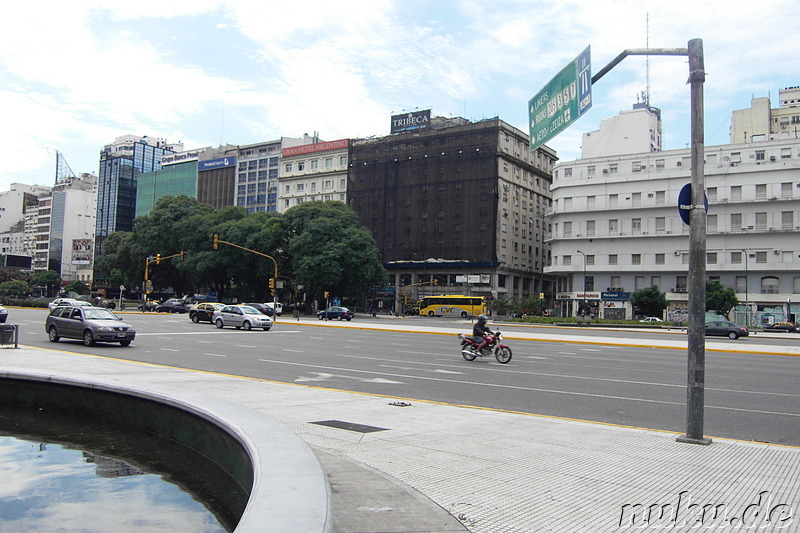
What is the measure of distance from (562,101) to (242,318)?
3004cm

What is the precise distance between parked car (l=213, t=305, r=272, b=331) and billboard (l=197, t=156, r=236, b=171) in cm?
9214

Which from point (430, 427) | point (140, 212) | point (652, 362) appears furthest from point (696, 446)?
point (140, 212)

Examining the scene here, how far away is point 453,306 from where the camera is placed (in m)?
79.1

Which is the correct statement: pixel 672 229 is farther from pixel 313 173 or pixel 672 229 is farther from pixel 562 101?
pixel 562 101

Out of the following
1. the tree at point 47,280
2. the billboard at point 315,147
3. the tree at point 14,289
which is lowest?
the tree at point 14,289

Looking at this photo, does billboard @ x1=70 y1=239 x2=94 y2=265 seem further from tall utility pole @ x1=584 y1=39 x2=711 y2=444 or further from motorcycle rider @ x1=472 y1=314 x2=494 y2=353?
tall utility pole @ x1=584 y1=39 x2=711 y2=444

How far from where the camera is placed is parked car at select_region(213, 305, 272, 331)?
36.0 meters

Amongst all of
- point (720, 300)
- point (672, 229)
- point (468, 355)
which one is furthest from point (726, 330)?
point (672, 229)

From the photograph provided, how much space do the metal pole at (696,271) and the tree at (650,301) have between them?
6205cm

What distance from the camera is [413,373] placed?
16656 mm

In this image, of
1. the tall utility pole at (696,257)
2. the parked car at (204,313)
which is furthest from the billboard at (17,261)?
the tall utility pole at (696,257)

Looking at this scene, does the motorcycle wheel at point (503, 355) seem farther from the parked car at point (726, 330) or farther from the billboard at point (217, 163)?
the billboard at point (217, 163)

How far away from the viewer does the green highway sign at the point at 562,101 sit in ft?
29.9

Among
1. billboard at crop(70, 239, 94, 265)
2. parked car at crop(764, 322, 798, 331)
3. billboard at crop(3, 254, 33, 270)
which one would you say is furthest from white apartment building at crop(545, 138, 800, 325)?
billboard at crop(70, 239, 94, 265)
